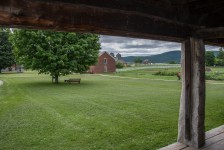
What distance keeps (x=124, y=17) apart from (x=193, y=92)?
2.42m

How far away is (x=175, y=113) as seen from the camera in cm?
1012

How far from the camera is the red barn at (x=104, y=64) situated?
55.4m

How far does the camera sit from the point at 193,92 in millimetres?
5391

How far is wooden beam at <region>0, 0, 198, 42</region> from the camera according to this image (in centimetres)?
296

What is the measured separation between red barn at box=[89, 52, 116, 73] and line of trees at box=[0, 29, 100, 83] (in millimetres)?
30219

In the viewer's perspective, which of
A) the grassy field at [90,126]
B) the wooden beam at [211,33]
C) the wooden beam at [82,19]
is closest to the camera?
the wooden beam at [82,19]

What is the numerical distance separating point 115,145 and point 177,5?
138 inches

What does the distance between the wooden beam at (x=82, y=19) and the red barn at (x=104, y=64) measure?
166ft

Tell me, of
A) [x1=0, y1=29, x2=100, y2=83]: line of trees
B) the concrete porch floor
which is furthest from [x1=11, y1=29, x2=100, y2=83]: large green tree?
the concrete porch floor

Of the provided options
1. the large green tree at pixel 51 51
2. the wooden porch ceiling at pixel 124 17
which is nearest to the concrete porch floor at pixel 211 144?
the wooden porch ceiling at pixel 124 17

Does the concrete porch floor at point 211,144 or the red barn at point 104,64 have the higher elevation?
the red barn at point 104,64

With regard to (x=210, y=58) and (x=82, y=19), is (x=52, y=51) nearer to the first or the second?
(x=82, y=19)

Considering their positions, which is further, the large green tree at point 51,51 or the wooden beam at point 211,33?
the large green tree at point 51,51

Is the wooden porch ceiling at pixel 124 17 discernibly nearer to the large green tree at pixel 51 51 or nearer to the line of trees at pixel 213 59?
the large green tree at pixel 51 51
